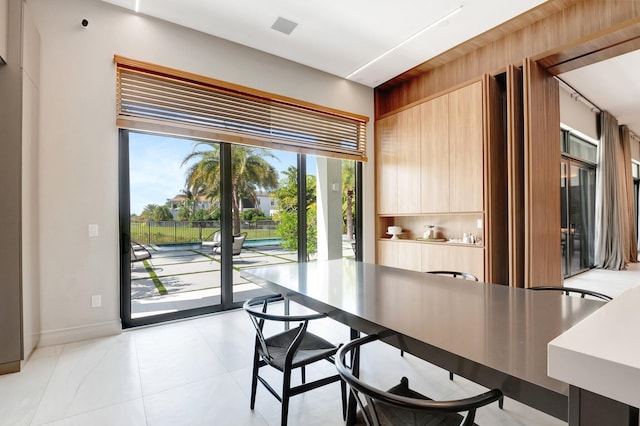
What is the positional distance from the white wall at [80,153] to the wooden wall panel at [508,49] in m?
3.36

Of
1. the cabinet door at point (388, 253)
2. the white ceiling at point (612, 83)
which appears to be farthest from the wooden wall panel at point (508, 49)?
the cabinet door at point (388, 253)

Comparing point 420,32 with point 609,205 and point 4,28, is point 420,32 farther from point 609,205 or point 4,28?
point 609,205

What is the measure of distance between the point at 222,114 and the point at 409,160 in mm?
2717

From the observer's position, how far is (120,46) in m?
3.37

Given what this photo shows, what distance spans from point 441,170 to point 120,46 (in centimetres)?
403

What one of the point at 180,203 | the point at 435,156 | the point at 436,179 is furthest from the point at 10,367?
the point at 435,156

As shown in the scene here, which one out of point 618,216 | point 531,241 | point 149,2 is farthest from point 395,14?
point 618,216

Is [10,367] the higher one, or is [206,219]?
[206,219]

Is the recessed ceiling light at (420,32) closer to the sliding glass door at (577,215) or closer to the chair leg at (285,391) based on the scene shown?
the chair leg at (285,391)

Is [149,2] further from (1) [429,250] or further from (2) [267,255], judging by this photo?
(1) [429,250]

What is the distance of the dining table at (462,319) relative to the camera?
3.10ft

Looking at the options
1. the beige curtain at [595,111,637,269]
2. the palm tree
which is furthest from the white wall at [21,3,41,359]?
the beige curtain at [595,111,637,269]

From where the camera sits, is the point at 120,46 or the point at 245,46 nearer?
the point at 120,46

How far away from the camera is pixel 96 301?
3227mm
